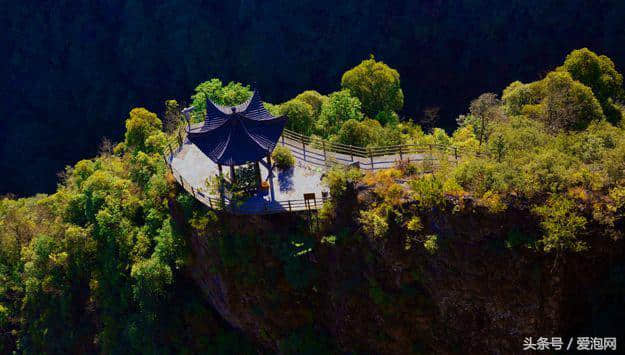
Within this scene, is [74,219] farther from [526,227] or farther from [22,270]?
[526,227]

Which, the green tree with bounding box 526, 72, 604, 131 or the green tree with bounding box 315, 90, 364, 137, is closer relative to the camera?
the green tree with bounding box 526, 72, 604, 131

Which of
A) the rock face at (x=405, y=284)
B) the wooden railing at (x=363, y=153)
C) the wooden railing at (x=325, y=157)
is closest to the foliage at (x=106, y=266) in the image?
the wooden railing at (x=325, y=157)

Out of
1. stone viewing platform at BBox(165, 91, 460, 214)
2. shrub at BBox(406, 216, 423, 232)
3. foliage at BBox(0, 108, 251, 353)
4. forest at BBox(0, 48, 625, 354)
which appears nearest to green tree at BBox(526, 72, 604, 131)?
forest at BBox(0, 48, 625, 354)

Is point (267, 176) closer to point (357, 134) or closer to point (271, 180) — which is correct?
point (271, 180)

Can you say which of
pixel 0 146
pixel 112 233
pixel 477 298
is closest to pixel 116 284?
pixel 112 233

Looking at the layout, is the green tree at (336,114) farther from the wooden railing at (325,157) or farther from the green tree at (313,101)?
the wooden railing at (325,157)

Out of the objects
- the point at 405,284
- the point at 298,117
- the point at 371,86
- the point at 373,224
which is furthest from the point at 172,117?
the point at 405,284

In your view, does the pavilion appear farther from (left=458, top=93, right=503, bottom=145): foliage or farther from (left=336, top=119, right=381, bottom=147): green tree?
(left=458, top=93, right=503, bottom=145): foliage
